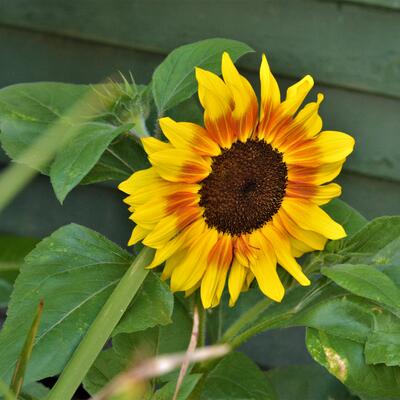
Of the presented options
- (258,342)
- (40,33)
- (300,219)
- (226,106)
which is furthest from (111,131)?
(258,342)

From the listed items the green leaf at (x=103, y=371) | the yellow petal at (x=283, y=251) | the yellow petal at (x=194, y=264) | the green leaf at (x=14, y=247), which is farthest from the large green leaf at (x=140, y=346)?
the green leaf at (x=14, y=247)

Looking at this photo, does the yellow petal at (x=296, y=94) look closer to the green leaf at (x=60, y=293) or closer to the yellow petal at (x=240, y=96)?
the yellow petal at (x=240, y=96)

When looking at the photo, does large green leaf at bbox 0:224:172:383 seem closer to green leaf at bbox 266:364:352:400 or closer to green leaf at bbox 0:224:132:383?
green leaf at bbox 0:224:132:383

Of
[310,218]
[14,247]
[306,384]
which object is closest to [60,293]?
[310,218]

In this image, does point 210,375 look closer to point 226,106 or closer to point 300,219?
point 300,219

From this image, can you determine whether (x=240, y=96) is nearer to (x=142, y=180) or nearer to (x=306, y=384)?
(x=142, y=180)

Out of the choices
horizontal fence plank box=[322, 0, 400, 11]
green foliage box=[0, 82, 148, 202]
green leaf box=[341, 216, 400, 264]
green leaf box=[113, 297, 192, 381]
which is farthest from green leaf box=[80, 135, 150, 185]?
horizontal fence plank box=[322, 0, 400, 11]

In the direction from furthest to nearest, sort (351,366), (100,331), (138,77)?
(138,77) → (351,366) → (100,331)
